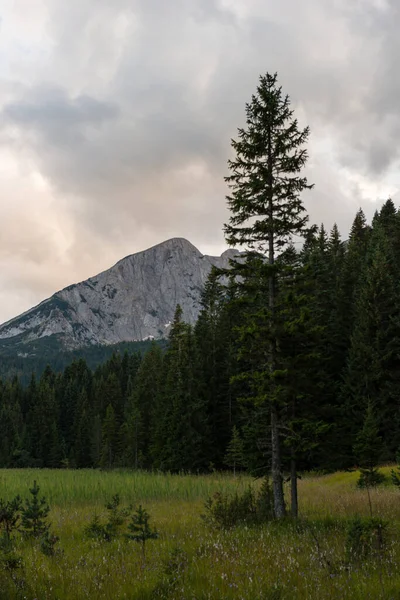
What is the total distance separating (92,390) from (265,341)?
320ft

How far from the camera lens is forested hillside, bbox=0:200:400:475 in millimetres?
14000

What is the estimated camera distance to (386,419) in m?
35.6

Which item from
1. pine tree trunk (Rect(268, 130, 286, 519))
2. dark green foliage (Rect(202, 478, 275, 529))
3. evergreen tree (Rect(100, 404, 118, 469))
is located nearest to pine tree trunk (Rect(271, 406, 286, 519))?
pine tree trunk (Rect(268, 130, 286, 519))

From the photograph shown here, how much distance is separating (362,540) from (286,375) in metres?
6.51

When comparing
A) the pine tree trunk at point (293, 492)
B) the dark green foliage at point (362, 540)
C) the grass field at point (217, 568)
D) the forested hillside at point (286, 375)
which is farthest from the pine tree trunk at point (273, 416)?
the dark green foliage at point (362, 540)

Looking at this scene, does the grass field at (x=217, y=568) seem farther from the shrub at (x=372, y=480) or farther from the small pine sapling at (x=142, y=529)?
→ the shrub at (x=372, y=480)

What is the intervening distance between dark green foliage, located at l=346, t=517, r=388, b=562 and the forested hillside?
17.3 ft

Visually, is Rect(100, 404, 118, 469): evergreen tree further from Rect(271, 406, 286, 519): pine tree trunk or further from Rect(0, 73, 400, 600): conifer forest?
Rect(271, 406, 286, 519): pine tree trunk

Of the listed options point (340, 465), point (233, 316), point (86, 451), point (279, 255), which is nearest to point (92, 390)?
point (86, 451)

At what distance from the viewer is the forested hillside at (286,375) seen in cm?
1400

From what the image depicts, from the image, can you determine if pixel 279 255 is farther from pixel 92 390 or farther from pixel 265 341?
pixel 92 390

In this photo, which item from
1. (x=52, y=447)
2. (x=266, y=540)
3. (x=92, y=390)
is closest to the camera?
(x=266, y=540)

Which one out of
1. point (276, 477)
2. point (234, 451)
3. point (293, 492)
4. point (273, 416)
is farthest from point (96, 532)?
point (234, 451)

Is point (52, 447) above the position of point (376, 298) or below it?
below
